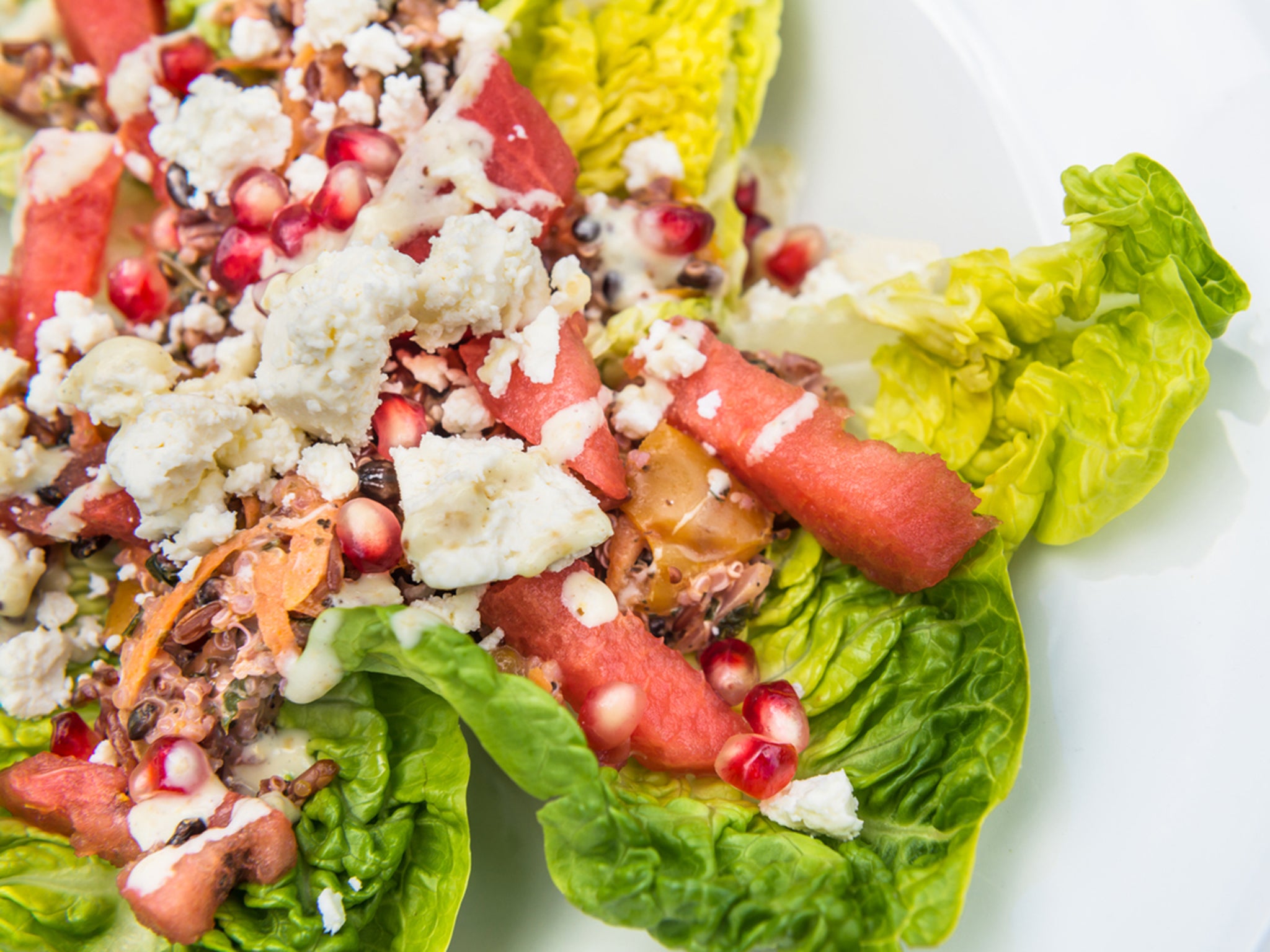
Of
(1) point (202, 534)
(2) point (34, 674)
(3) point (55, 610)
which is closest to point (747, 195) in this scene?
(1) point (202, 534)

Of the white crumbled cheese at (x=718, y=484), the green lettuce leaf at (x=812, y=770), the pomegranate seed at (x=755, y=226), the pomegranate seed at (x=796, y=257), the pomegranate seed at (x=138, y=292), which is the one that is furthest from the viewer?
the pomegranate seed at (x=755, y=226)

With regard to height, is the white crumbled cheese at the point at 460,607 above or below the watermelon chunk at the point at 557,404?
below

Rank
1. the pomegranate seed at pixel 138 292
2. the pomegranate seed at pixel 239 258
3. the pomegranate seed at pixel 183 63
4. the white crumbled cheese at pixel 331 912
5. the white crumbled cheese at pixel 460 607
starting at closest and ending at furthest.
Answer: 1. the white crumbled cheese at pixel 331 912
2. the white crumbled cheese at pixel 460 607
3. the pomegranate seed at pixel 239 258
4. the pomegranate seed at pixel 138 292
5. the pomegranate seed at pixel 183 63

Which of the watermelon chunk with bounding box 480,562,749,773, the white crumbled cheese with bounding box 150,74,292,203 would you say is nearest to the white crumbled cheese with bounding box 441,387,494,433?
the watermelon chunk with bounding box 480,562,749,773


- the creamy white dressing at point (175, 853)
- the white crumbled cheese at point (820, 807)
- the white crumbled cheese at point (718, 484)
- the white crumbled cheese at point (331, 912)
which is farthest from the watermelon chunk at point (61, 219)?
the white crumbled cheese at point (820, 807)

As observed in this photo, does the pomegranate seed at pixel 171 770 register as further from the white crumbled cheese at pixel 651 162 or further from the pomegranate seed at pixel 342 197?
the white crumbled cheese at pixel 651 162

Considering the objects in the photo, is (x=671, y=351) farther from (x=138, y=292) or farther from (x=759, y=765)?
(x=138, y=292)
